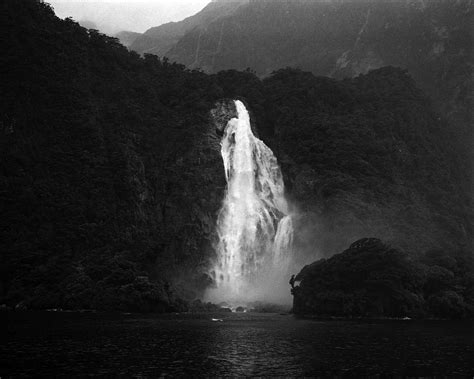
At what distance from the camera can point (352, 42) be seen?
159125 mm

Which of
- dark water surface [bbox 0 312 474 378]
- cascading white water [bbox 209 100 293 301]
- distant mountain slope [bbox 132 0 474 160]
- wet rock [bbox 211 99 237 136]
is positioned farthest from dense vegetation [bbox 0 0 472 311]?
dark water surface [bbox 0 312 474 378]

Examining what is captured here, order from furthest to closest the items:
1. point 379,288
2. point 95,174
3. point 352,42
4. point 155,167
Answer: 1. point 352,42
2. point 155,167
3. point 95,174
4. point 379,288

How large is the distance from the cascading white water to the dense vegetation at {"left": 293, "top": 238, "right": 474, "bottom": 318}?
17662 millimetres

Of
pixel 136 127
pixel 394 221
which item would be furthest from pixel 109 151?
pixel 394 221

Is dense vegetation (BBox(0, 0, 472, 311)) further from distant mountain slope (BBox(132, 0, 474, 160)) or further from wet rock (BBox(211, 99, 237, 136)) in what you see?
distant mountain slope (BBox(132, 0, 474, 160))

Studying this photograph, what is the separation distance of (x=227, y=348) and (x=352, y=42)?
14027 cm

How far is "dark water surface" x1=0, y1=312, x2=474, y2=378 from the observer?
2670 cm

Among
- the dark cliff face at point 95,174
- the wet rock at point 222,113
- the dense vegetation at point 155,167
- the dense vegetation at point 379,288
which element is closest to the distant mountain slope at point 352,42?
the dense vegetation at point 155,167

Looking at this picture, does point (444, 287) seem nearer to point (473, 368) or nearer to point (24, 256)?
point (473, 368)

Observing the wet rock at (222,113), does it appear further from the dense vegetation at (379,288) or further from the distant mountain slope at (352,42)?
the distant mountain slope at (352,42)

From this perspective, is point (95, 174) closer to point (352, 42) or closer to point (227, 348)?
point (227, 348)

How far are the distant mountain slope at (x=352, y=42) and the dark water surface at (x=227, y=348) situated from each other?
9474cm

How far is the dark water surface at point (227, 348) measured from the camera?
26.7 meters

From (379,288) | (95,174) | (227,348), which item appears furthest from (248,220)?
(227,348)
